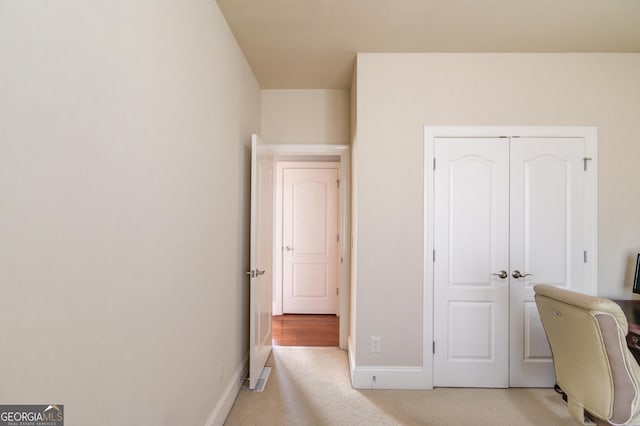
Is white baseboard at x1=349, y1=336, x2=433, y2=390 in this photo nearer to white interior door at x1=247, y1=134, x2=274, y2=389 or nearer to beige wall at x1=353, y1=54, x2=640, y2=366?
beige wall at x1=353, y1=54, x2=640, y2=366

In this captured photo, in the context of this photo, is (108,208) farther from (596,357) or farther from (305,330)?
(305,330)

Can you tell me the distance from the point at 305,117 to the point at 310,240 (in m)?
1.94

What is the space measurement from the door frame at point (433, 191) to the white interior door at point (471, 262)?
0.17 ft

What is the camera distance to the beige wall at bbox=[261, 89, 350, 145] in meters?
3.24

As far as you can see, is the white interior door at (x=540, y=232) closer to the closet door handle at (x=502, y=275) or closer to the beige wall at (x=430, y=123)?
the closet door handle at (x=502, y=275)

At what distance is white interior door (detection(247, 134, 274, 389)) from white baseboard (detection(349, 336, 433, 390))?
85cm

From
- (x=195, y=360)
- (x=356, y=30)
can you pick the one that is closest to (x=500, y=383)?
(x=195, y=360)

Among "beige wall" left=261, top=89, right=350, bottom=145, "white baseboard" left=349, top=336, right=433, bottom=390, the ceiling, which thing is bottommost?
"white baseboard" left=349, top=336, right=433, bottom=390

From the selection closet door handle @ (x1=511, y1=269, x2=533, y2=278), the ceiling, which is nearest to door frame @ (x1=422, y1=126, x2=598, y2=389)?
closet door handle @ (x1=511, y1=269, x2=533, y2=278)

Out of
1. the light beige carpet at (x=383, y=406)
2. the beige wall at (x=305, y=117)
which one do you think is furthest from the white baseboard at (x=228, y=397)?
the beige wall at (x=305, y=117)

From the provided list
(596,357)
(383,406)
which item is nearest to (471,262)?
(596,357)

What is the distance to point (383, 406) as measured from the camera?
7.38ft

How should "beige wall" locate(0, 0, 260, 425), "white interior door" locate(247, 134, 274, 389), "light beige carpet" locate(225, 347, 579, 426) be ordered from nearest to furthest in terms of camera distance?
1. "beige wall" locate(0, 0, 260, 425)
2. "light beige carpet" locate(225, 347, 579, 426)
3. "white interior door" locate(247, 134, 274, 389)

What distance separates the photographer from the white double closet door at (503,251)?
2.50 meters
